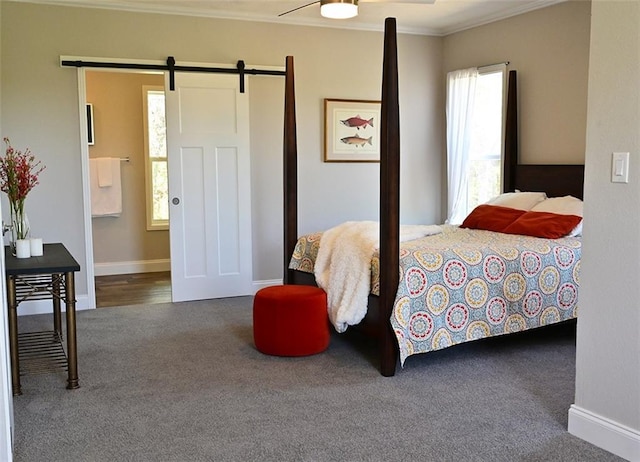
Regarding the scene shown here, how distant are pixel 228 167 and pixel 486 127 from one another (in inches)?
97.9

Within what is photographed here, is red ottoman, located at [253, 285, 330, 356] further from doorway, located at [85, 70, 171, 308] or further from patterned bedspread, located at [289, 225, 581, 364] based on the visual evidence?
doorway, located at [85, 70, 171, 308]

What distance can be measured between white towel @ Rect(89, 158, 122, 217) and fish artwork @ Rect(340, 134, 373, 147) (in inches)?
104

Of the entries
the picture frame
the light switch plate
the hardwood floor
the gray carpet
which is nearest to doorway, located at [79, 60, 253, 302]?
the hardwood floor

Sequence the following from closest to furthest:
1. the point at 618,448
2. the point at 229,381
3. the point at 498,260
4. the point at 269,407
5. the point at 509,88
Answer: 1. the point at 618,448
2. the point at 269,407
3. the point at 229,381
4. the point at 498,260
5. the point at 509,88

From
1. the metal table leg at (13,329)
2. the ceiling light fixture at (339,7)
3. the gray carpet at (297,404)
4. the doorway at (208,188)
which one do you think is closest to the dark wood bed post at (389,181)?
the ceiling light fixture at (339,7)

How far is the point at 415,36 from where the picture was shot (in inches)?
251

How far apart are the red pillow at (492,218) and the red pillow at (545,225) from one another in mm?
115

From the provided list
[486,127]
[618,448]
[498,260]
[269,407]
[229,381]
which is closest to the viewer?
[618,448]

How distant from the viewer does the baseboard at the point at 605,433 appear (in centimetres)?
260

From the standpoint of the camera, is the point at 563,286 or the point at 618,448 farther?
the point at 563,286

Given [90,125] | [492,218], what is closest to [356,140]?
[492,218]

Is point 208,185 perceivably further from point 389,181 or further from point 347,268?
point 389,181

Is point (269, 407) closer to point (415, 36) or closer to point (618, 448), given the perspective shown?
point (618, 448)

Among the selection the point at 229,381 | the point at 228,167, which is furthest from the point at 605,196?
the point at 228,167
